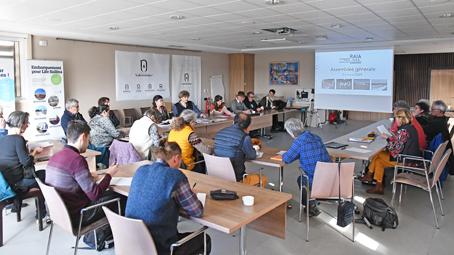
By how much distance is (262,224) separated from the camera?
9.83 feet

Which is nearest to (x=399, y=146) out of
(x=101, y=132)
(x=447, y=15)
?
(x=447, y=15)

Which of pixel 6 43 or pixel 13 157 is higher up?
pixel 6 43

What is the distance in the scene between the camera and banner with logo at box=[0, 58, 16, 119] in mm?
6777

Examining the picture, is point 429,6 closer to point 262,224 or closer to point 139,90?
point 262,224

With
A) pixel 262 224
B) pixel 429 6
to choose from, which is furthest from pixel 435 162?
pixel 262 224

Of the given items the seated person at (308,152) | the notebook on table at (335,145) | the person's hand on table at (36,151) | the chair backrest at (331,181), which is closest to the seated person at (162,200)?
the chair backrest at (331,181)

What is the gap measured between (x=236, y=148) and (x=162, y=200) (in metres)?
1.81

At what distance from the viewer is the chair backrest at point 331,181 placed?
3352 mm

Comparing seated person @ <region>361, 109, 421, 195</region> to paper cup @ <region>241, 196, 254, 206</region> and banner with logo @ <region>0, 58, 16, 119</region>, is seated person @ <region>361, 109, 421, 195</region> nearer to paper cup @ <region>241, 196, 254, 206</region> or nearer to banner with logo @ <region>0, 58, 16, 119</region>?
paper cup @ <region>241, 196, 254, 206</region>

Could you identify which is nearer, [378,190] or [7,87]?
[378,190]

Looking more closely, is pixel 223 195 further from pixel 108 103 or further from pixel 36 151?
pixel 108 103

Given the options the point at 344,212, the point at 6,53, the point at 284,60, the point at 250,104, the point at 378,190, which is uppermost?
the point at 284,60

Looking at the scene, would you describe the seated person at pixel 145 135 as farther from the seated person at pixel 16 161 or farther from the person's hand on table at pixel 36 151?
the seated person at pixel 16 161

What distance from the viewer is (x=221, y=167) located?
363cm
